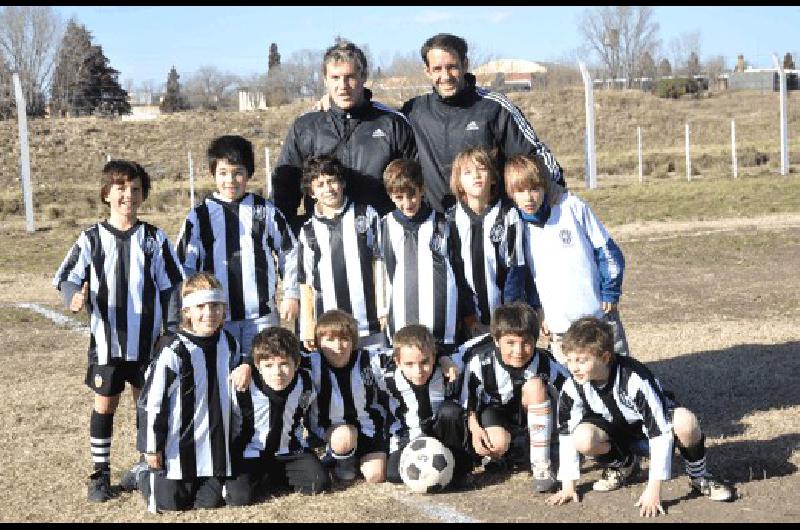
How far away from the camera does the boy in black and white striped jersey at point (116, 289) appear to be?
5.52 meters

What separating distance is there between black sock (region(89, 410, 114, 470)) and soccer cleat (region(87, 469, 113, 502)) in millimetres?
30

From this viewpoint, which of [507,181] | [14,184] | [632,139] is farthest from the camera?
[632,139]

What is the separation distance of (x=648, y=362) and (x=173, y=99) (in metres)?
50.3

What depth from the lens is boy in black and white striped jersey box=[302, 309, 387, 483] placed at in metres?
5.52

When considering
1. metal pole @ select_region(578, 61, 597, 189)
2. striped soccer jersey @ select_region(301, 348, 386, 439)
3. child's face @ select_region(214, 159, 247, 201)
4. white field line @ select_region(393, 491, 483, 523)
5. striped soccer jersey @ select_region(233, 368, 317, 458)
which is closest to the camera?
white field line @ select_region(393, 491, 483, 523)

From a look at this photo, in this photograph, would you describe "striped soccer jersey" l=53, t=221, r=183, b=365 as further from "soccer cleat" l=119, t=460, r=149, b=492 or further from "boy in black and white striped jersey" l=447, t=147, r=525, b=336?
"boy in black and white striped jersey" l=447, t=147, r=525, b=336

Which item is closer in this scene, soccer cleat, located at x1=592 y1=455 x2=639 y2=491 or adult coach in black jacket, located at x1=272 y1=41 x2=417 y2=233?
soccer cleat, located at x1=592 y1=455 x2=639 y2=491

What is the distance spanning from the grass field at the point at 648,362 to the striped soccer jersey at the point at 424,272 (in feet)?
→ 2.94

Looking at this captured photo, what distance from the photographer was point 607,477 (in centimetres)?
527

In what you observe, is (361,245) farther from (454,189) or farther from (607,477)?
(607,477)

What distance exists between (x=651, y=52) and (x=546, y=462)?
6090 centimetres

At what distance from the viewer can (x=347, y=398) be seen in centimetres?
561

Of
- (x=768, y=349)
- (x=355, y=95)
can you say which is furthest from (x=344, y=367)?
(x=768, y=349)

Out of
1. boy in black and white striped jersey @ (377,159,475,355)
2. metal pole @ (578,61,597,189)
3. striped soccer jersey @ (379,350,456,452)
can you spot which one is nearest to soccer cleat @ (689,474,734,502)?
striped soccer jersey @ (379,350,456,452)
